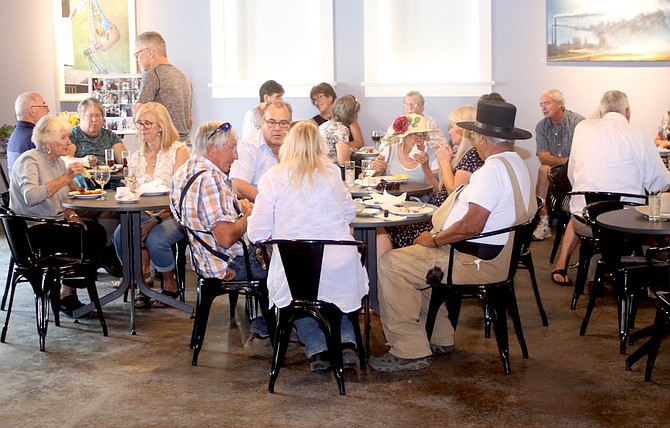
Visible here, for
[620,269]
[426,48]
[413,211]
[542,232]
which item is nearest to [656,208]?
[620,269]

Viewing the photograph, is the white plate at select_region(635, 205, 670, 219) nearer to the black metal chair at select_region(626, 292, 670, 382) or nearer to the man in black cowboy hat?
the black metal chair at select_region(626, 292, 670, 382)

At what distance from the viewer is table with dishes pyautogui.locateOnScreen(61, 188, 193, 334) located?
5711 millimetres

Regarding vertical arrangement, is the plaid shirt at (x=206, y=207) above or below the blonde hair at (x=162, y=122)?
below

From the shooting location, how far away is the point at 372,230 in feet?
17.6

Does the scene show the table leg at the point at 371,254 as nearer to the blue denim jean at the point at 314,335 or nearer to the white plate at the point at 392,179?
the blue denim jean at the point at 314,335

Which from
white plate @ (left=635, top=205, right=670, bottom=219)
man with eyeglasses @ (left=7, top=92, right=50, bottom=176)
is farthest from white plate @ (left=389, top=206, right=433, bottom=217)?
man with eyeglasses @ (left=7, top=92, right=50, bottom=176)

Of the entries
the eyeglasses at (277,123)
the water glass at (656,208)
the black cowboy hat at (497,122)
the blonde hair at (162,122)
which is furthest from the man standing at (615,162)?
the blonde hair at (162,122)

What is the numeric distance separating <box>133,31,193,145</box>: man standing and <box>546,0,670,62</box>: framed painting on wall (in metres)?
4.08

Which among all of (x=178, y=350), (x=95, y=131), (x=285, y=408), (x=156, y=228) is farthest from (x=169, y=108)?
(x=285, y=408)

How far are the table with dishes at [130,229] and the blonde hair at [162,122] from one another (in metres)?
0.55

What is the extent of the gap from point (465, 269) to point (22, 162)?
9.69 feet

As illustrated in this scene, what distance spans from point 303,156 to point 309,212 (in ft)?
Answer: 0.90

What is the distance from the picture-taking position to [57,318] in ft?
19.8

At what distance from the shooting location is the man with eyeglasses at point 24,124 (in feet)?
24.2
